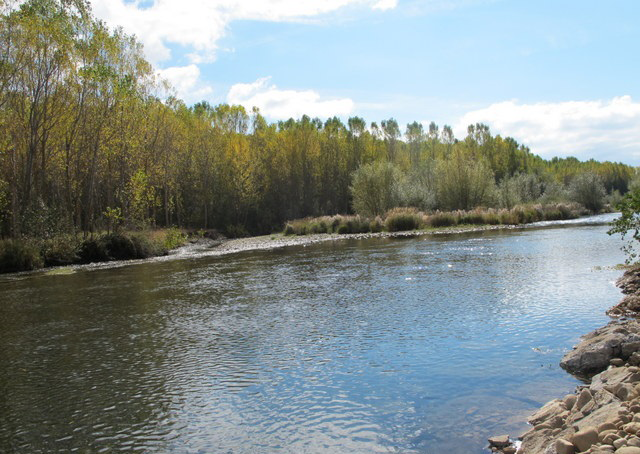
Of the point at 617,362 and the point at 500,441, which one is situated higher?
the point at 617,362

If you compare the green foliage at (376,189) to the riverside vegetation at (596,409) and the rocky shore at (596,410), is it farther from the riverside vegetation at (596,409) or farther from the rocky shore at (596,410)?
the rocky shore at (596,410)

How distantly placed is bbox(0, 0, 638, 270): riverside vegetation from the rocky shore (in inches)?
1209

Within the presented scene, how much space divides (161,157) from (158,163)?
2.67 ft

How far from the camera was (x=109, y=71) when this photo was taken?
34.8 metres

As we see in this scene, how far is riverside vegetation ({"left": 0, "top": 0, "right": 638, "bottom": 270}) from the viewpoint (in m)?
31.9

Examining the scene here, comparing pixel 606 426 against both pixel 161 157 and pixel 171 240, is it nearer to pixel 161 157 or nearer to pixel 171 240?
pixel 171 240

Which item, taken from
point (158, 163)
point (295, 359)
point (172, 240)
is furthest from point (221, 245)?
point (295, 359)

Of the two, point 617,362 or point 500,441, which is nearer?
point 500,441

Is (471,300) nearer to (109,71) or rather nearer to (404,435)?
(404,435)

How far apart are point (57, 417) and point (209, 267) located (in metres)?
21.1

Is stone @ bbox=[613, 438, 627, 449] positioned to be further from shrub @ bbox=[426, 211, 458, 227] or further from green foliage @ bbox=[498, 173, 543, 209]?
green foliage @ bbox=[498, 173, 543, 209]

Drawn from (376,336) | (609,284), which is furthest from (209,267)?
(609,284)

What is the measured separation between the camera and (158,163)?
52.8 m

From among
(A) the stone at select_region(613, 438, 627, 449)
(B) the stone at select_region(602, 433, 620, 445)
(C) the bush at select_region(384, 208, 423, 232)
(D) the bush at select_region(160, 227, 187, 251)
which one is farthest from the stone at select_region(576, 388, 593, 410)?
(C) the bush at select_region(384, 208, 423, 232)
